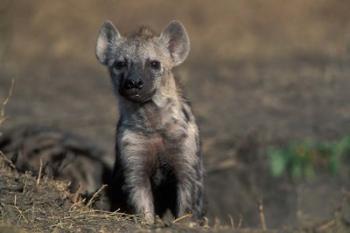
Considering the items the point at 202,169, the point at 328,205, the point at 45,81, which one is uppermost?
the point at 45,81

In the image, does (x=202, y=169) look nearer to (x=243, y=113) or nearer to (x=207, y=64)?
(x=243, y=113)

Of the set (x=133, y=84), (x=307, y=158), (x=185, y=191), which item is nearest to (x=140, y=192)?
(x=185, y=191)

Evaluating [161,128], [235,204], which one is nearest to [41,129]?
[235,204]

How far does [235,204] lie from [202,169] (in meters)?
2.10

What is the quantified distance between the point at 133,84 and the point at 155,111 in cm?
27

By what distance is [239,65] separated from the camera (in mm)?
10516

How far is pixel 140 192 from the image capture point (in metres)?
5.52

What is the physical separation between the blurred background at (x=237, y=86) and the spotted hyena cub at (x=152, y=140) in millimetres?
922

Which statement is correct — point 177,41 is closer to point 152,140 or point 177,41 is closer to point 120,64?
point 120,64

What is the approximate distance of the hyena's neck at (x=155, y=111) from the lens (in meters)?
5.71

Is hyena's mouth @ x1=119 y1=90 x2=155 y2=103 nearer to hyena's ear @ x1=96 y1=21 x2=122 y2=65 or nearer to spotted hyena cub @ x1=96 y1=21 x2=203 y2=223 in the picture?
spotted hyena cub @ x1=96 y1=21 x2=203 y2=223

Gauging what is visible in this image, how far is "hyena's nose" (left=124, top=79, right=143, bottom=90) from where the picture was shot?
5.52 meters

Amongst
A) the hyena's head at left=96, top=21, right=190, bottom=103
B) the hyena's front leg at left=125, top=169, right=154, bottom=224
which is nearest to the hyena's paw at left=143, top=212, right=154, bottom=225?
the hyena's front leg at left=125, top=169, right=154, bottom=224

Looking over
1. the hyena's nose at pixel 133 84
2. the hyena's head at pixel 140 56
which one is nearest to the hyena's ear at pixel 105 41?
the hyena's head at pixel 140 56
